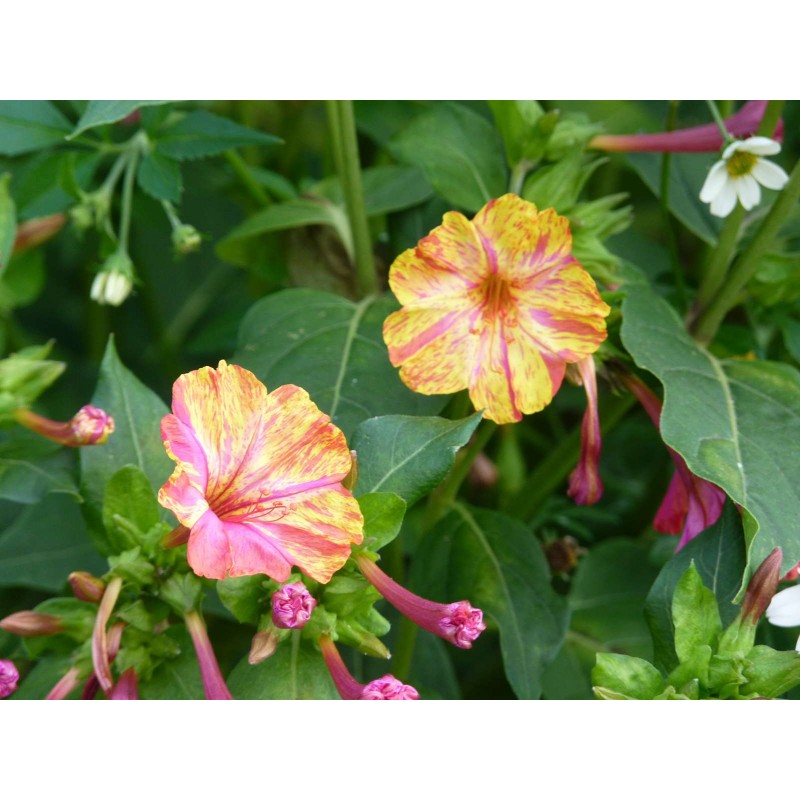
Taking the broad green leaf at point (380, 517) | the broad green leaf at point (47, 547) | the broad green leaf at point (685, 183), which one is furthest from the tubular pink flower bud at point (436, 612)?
the broad green leaf at point (685, 183)

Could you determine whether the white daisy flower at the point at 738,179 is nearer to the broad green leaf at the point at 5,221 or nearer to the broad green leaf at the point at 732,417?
the broad green leaf at the point at 732,417

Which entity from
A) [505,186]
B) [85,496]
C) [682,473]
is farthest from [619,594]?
[85,496]

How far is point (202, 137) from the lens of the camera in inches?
30.3

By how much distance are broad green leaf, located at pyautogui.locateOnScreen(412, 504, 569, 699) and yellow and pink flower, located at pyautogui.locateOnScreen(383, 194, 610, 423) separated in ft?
0.51

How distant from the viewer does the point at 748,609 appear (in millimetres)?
558

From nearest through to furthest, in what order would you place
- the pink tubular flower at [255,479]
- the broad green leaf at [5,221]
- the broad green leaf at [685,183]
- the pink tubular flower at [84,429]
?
1. the pink tubular flower at [255,479]
2. the pink tubular flower at [84,429]
3. the broad green leaf at [5,221]
4. the broad green leaf at [685,183]

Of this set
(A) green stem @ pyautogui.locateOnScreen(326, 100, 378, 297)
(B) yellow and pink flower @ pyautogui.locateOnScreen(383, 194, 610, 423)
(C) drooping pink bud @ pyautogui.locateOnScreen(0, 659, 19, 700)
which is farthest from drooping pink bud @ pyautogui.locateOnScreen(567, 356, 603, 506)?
(C) drooping pink bud @ pyautogui.locateOnScreen(0, 659, 19, 700)

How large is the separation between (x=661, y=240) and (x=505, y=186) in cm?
37

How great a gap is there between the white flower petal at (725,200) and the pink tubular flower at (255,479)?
1.08 feet

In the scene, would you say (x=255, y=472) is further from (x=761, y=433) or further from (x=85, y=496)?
(x=761, y=433)

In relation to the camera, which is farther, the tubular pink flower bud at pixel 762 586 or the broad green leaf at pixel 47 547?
the broad green leaf at pixel 47 547

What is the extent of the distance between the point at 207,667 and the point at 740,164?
18.8 inches

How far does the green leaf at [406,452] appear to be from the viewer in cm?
57

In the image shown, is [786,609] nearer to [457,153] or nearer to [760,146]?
[760,146]
